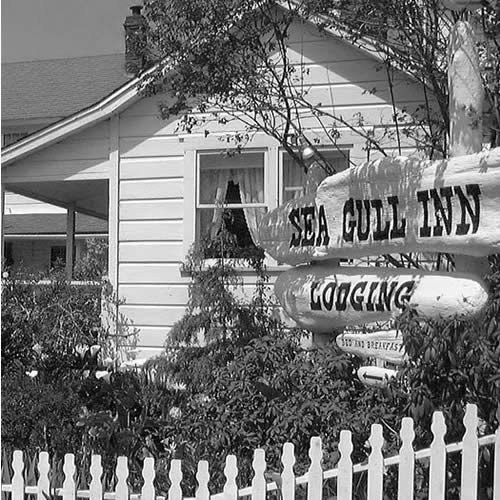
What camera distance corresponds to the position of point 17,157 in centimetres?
1055

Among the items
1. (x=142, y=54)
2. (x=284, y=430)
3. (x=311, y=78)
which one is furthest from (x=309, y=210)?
(x=311, y=78)

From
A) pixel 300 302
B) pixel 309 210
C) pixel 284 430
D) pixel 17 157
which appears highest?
pixel 17 157

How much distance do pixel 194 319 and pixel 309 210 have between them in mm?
3063

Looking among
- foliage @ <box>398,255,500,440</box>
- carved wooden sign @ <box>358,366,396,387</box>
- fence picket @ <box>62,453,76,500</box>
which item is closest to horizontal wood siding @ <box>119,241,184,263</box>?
carved wooden sign @ <box>358,366,396,387</box>

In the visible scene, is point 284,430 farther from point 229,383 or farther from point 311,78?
point 311,78

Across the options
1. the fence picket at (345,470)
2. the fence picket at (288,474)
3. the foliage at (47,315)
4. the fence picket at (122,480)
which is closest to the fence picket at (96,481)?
the fence picket at (122,480)

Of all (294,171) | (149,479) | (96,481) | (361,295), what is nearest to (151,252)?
(294,171)

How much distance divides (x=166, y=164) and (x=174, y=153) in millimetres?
166

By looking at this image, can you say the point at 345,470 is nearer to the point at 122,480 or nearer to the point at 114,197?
the point at 122,480

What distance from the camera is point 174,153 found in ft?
33.0

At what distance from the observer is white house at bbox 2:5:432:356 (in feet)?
31.3

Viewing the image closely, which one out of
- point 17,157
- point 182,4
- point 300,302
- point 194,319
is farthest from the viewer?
point 17,157

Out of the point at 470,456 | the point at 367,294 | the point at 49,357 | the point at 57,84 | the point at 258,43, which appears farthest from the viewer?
the point at 57,84

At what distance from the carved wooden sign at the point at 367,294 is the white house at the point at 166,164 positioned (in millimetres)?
3261
